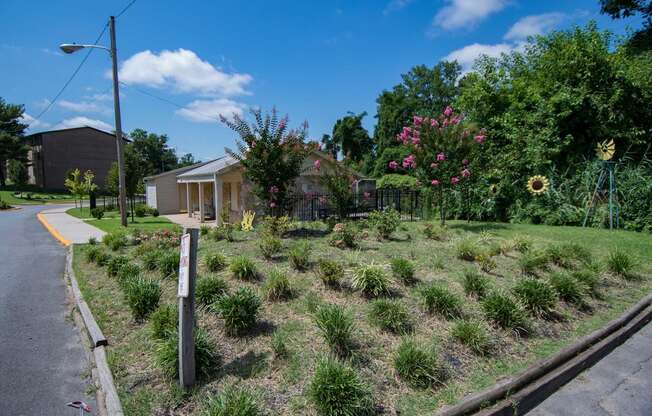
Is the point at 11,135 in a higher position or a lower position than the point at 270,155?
higher

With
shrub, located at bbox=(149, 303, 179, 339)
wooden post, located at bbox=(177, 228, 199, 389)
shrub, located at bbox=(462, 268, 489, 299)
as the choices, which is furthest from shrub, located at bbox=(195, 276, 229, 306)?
shrub, located at bbox=(462, 268, 489, 299)

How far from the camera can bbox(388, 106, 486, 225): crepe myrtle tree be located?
10.5m

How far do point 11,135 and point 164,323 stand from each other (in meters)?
55.3

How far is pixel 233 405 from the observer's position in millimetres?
2420

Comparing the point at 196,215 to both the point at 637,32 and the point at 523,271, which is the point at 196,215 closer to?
the point at 523,271

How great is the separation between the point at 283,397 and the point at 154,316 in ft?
5.95

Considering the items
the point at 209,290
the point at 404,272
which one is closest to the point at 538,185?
the point at 404,272

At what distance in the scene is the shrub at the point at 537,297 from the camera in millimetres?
4227

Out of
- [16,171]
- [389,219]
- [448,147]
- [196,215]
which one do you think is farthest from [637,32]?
[16,171]

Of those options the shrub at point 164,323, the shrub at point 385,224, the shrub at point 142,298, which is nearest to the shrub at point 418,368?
the shrub at point 164,323

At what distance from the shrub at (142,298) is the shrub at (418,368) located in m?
3.09

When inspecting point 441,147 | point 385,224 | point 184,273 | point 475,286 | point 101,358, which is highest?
point 441,147

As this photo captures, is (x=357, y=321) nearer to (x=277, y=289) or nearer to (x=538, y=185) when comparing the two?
(x=277, y=289)

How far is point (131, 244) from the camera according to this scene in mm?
8203
